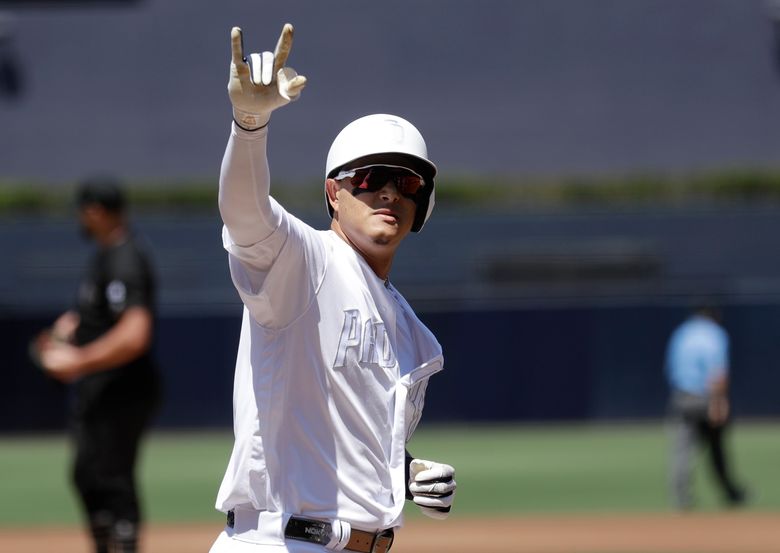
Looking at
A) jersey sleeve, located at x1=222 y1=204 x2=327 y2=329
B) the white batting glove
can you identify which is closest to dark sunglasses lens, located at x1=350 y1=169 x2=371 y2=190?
jersey sleeve, located at x1=222 y1=204 x2=327 y2=329

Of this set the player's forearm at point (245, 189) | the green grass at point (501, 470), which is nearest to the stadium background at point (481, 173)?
the green grass at point (501, 470)

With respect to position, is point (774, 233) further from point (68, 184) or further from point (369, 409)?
point (369, 409)

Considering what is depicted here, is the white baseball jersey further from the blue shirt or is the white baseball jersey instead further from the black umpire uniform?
the blue shirt

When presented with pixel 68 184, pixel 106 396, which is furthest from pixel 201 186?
pixel 106 396

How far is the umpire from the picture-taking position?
7.34m

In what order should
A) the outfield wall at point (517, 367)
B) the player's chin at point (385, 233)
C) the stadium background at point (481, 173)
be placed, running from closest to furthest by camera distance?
1. the player's chin at point (385, 233)
2. the outfield wall at point (517, 367)
3. the stadium background at point (481, 173)

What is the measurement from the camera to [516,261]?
24094mm

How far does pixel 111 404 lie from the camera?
746cm

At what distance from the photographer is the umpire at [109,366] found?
7340 millimetres

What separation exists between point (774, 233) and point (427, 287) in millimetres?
6099

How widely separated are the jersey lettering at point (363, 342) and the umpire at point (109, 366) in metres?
3.96

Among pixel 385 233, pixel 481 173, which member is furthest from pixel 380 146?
pixel 481 173

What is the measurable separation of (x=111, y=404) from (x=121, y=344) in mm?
328

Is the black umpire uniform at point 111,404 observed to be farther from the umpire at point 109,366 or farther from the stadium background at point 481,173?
the stadium background at point 481,173
